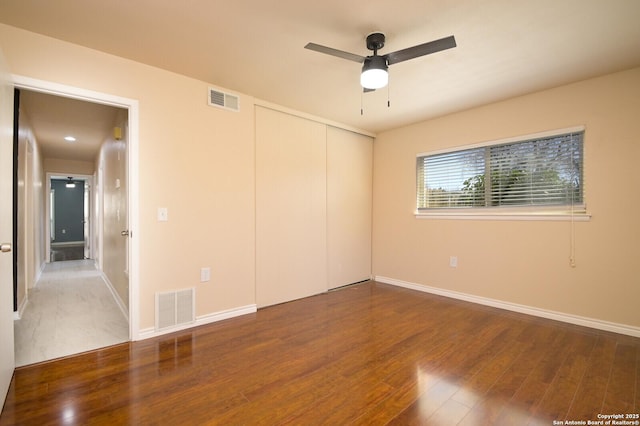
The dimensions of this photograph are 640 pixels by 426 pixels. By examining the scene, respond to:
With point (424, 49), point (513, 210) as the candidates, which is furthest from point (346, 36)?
point (513, 210)

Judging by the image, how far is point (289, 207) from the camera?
3.86 metres

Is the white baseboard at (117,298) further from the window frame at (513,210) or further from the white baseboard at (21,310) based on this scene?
the window frame at (513,210)

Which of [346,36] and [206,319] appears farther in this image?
[206,319]

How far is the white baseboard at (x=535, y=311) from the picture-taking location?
2.80m

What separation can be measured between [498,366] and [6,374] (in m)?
3.33

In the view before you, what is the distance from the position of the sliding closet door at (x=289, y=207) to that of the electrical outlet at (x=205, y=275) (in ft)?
1.97

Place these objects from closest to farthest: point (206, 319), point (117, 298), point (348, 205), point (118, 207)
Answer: point (206, 319), point (118, 207), point (117, 298), point (348, 205)

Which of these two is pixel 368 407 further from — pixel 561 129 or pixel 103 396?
pixel 561 129

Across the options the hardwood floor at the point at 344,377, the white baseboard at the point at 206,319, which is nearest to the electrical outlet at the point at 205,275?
the white baseboard at the point at 206,319

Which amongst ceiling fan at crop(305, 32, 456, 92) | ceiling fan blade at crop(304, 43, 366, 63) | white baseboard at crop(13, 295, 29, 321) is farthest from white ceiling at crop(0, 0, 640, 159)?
white baseboard at crop(13, 295, 29, 321)

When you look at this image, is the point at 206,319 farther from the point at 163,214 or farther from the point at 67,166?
the point at 67,166

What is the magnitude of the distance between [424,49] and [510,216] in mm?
2478

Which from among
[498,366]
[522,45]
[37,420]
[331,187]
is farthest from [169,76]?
[498,366]

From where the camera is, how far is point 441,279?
13.5 feet
